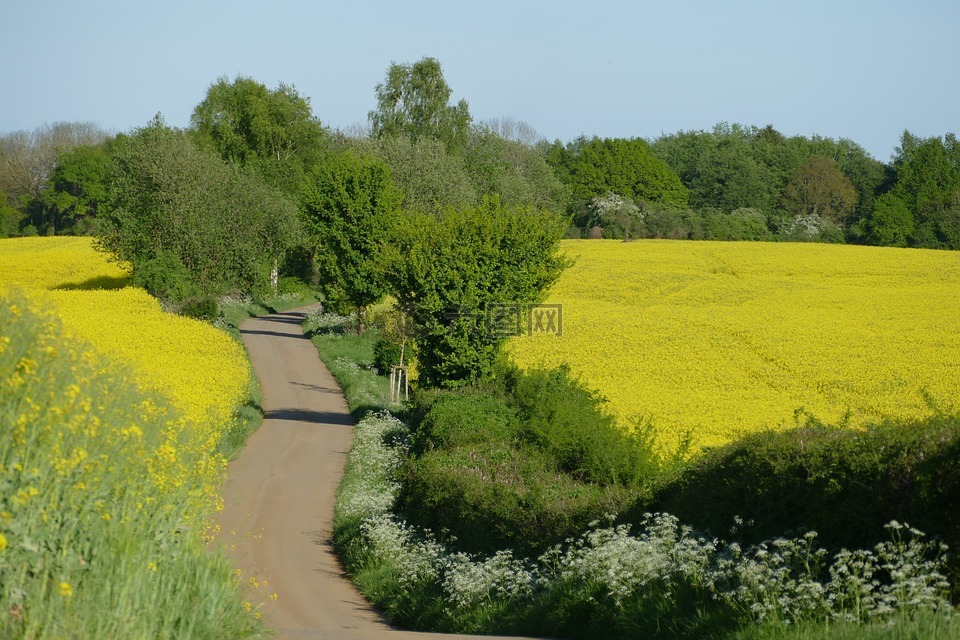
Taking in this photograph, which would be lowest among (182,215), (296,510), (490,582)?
(296,510)

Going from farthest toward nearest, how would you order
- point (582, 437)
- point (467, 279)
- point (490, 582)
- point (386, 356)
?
point (386, 356)
point (467, 279)
point (582, 437)
point (490, 582)

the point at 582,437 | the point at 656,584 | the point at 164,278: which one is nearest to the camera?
the point at 656,584

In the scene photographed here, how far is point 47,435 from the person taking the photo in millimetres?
6996

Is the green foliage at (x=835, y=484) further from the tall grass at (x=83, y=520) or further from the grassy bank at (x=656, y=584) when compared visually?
the tall grass at (x=83, y=520)

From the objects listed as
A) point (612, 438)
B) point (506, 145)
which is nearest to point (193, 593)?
point (612, 438)

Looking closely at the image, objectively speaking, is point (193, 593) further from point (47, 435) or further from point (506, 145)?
point (506, 145)

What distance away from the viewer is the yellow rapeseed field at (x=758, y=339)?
27594 mm

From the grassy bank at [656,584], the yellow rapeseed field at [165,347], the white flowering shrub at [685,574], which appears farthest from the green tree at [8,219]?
the white flowering shrub at [685,574]

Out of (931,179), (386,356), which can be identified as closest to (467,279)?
(386,356)

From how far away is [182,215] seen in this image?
5153 cm

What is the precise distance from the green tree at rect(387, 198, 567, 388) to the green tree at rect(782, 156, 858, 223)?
254 ft

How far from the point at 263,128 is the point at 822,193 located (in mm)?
57723

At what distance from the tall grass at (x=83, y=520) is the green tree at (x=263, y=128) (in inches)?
2956

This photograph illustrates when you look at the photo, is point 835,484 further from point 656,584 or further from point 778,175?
point 778,175
